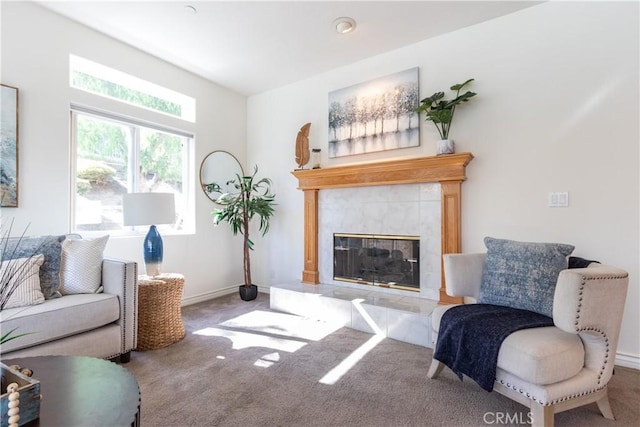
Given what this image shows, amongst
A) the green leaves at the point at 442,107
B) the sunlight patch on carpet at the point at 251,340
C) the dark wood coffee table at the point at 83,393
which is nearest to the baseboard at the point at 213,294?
the sunlight patch on carpet at the point at 251,340

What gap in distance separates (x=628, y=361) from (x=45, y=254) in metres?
4.08

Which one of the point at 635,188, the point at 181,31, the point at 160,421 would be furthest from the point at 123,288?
the point at 635,188

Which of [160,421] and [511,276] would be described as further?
[511,276]

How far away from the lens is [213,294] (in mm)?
3949

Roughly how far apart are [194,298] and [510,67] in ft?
12.9

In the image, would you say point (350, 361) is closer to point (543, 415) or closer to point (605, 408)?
point (543, 415)

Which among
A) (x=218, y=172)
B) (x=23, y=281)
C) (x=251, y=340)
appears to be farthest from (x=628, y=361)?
(x=218, y=172)

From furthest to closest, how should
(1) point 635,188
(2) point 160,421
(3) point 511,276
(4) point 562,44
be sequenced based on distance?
1. (4) point 562,44
2. (1) point 635,188
3. (3) point 511,276
4. (2) point 160,421

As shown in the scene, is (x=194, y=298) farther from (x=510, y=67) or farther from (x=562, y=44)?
(x=562, y=44)

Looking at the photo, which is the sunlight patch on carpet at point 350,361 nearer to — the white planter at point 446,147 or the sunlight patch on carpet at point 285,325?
the sunlight patch on carpet at point 285,325

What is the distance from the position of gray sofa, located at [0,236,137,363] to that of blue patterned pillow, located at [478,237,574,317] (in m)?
2.41

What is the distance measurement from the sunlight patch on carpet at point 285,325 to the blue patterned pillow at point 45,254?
1338 mm

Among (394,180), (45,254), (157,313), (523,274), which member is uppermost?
(394,180)

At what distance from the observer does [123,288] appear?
2209mm
